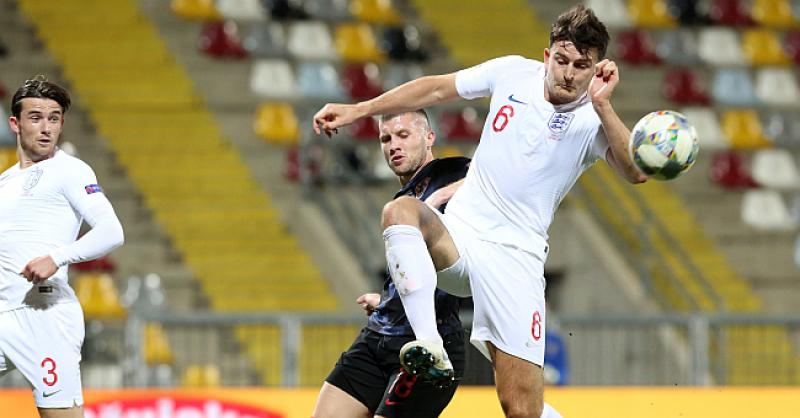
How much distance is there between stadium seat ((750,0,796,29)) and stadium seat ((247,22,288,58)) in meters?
6.90

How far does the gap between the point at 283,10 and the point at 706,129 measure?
549 centimetres

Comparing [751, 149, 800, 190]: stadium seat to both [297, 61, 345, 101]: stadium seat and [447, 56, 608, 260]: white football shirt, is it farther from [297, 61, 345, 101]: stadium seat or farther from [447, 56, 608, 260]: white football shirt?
[447, 56, 608, 260]: white football shirt

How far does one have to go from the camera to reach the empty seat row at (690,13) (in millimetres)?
18875

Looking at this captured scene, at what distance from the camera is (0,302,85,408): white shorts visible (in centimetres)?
595

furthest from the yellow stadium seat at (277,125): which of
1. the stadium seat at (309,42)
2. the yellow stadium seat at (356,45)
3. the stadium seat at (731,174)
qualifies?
the stadium seat at (731,174)

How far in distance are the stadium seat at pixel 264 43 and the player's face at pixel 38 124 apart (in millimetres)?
10731

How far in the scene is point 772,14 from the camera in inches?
779

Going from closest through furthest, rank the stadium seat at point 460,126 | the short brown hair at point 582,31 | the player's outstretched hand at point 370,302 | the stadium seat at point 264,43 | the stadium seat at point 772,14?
the short brown hair at point 582,31
the player's outstretched hand at point 370,302
the stadium seat at point 460,126
the stadium seat at point 264,43
the stadium seat at point 772,14

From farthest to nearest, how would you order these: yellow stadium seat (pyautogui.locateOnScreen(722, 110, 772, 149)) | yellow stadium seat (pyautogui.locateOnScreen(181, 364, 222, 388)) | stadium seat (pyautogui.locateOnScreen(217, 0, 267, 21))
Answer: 1. yellow stadium seat (pyautogui.locateOnScreen(722, 110, 772, 149))
2. stadium seat (pyautogui.locateOnScreen(217, 0, 267, 21))
3. yellow stadium seat (pyautogui.locateOnScreen(181, 364, 222, 388))

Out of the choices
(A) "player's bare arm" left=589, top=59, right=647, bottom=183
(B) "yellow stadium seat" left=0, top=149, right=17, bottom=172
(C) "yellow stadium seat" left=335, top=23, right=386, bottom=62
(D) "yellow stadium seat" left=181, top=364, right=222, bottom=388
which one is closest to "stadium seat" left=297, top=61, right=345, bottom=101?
(C) "yellow stadium seat" left=335, top=23, right=386, bottom=62

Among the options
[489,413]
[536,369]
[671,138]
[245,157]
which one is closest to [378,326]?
[536,369]

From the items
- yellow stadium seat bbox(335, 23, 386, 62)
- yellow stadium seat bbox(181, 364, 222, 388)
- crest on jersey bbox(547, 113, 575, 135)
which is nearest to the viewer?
crest on jersey bbox(547, 113, 575, 135)

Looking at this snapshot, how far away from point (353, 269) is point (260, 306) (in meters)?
1.03

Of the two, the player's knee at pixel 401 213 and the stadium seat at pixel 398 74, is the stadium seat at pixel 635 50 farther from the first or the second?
the player's knee at pixel 401 213
